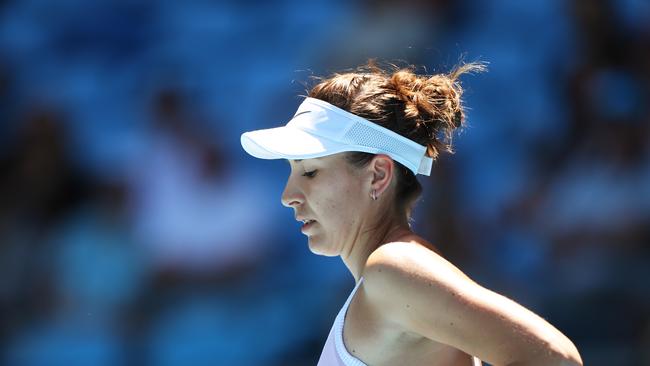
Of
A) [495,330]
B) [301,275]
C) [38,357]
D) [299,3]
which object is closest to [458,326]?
[495,330]

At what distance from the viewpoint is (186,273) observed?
4922mm

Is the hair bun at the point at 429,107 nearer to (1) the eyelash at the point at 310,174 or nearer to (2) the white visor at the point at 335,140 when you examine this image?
(2) the white visor at the point at 335,140

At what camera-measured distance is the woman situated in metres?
1.87

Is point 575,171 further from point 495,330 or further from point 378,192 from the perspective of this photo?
point 495,330

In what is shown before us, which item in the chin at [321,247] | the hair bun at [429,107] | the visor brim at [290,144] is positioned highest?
the hair bun at [429,107]

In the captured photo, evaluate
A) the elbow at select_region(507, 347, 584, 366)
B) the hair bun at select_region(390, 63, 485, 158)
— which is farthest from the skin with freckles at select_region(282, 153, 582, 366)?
the hair bun at select_region(390, 63, 485, 158)

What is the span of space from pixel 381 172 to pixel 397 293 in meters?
0.46

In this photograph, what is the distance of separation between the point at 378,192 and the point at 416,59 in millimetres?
3080

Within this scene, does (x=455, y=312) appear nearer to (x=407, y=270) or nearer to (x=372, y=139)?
(x=407, y=270)

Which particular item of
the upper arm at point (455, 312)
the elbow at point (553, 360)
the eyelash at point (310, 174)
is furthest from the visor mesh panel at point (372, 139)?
the elbow at point (553, 360)

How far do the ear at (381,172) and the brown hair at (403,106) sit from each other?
2cm

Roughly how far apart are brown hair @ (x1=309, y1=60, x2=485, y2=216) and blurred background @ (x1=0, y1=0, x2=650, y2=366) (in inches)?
98.2

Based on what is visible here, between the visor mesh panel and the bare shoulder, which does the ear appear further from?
the bare shoulder

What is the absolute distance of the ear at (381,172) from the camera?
84.4 inches
